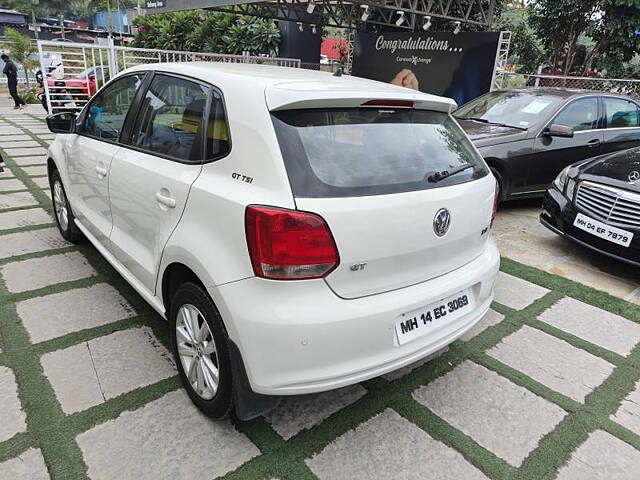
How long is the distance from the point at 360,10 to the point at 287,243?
11.3 metres

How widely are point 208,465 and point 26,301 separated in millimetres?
1978

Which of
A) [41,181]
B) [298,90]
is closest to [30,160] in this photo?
[41,181]

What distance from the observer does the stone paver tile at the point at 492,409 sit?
2.13m

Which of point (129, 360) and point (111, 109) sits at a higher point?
point (111, 109)

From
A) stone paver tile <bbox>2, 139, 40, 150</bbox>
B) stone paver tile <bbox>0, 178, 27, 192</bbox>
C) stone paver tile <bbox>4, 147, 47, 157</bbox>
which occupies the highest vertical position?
stone paver tile <bbox>2, 139, 40, 150</bbox>

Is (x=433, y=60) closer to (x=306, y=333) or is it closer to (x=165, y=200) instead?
(x=165, y=200)

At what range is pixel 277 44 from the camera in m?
14.5

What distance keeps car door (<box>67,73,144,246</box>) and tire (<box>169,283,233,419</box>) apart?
109 centimetres

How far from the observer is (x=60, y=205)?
400cm

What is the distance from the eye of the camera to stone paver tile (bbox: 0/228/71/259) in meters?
3.87

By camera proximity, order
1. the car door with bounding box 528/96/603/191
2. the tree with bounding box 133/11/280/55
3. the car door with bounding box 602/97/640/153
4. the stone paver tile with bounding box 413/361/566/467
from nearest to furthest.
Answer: the stone paver tile with bounding box 413/361/566/467 → the car door with bounding box 528/96/603/191 → the car door with bounding box 602/97/640/153 → the tree with bounding box 133/11/280/55

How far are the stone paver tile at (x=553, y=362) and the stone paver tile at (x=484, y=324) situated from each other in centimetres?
15

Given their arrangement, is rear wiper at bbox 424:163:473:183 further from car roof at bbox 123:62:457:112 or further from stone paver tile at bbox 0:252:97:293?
stone paver tile at bbox 0:252:97:293

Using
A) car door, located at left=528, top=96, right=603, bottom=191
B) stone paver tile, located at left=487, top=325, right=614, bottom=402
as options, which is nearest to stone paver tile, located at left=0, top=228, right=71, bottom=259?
stone paver tile, located at left=487, top=325, right=614, bottom=402
